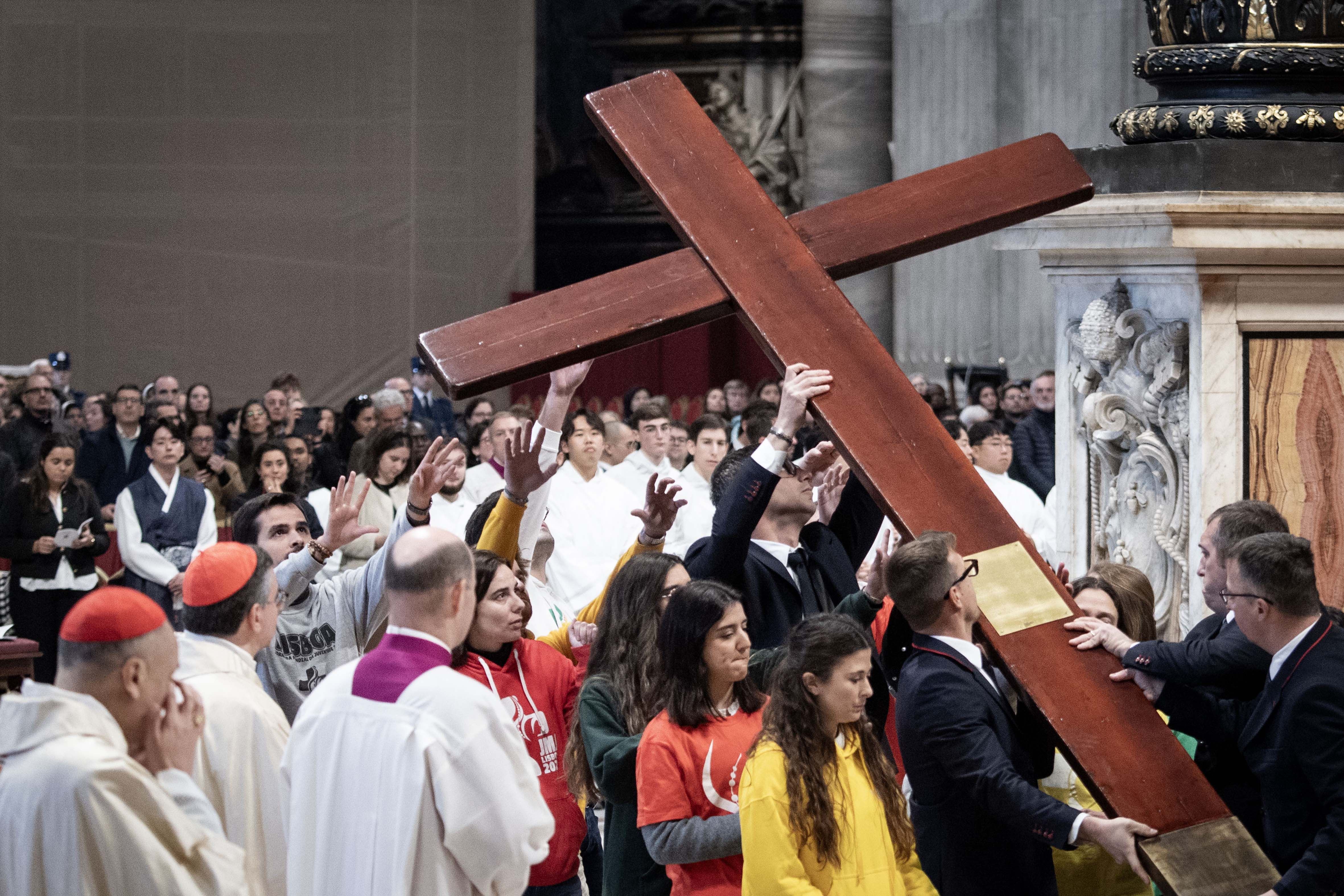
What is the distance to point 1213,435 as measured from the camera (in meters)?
4.42

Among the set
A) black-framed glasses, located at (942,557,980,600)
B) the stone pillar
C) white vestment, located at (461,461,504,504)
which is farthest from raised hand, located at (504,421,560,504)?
the stone pillar

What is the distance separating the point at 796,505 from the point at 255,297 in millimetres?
13352

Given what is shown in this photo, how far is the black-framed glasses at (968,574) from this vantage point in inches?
129

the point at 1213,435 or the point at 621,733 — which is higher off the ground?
the point at 1213,435

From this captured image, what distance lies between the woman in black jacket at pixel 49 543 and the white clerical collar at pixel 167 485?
30cm

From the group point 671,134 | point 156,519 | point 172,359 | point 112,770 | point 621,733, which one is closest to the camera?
point 112,770

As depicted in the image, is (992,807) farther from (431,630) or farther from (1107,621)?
A: (431,630)

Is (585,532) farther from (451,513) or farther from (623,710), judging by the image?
(623,710)

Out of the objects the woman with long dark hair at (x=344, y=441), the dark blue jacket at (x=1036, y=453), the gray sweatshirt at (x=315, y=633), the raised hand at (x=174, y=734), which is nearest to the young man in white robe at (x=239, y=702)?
the raised hand at (x=174, y=734)

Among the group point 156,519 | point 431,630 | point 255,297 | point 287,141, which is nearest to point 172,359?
point 255,297

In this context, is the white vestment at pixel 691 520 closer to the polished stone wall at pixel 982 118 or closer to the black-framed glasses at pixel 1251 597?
the black-framed glasses at pixel 1251 597

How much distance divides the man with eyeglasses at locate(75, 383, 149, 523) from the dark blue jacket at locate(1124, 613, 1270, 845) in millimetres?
8208

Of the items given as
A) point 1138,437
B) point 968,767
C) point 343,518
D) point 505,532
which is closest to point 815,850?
point 968,767

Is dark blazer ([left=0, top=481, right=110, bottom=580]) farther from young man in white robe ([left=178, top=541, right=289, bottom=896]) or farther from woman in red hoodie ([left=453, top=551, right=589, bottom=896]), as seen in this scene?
young man in white robe ([left=178, top=541, right=289, bottom=896])
